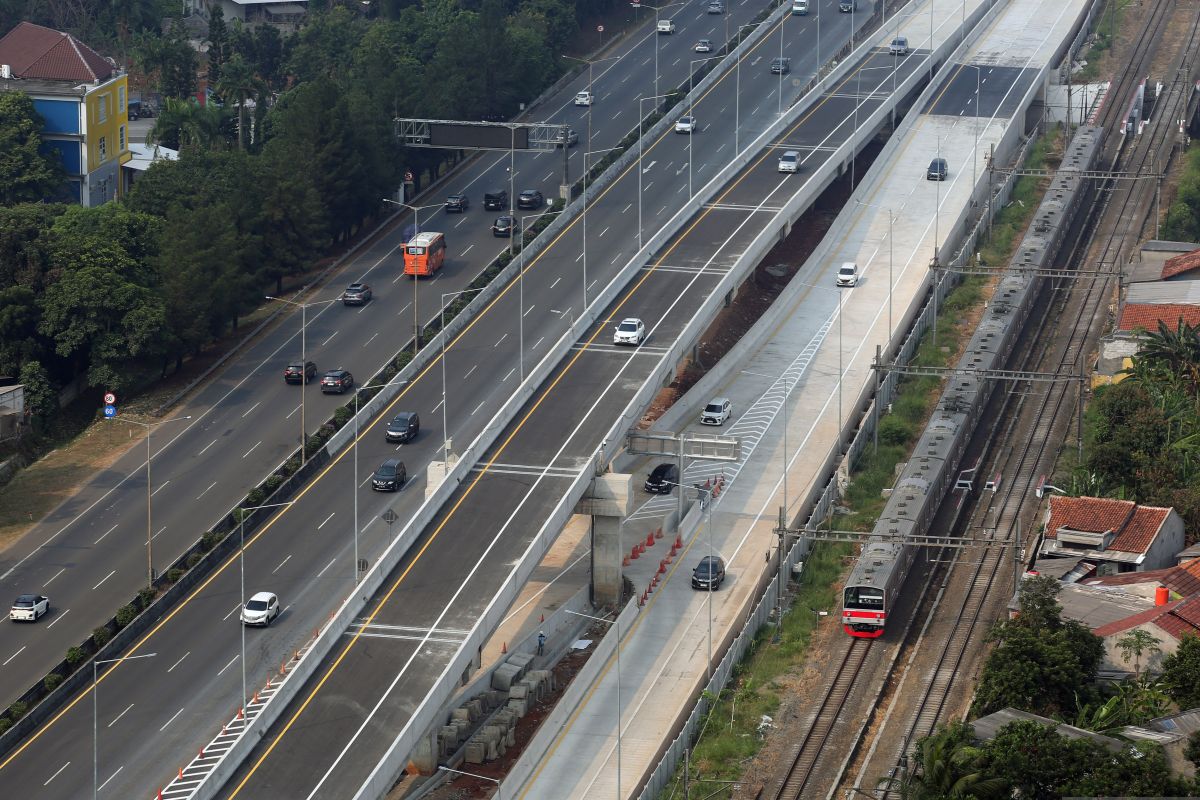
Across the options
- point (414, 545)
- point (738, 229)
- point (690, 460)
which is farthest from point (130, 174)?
point (414, 545)

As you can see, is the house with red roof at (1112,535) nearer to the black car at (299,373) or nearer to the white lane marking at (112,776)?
the white lane marking at (112,776)

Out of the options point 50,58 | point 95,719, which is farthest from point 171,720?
→ point 50,58

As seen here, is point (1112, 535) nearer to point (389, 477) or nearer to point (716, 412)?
Answer: point (716, 412)

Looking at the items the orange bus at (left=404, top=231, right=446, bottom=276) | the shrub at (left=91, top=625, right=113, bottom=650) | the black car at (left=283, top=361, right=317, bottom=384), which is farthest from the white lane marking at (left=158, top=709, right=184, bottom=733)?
the orange bus at (left=404, top=231, right=446, bottom=276)

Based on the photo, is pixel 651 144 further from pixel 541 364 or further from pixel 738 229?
pixel 541 364

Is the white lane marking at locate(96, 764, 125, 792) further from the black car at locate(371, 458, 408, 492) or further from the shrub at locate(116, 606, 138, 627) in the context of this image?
the black car at locate(371, 458, 408, 492)
